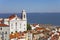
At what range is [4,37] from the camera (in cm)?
1788

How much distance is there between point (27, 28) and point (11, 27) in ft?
9.08

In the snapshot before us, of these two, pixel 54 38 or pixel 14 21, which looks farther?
pixel 14 21

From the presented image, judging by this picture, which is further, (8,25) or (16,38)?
(8,25)

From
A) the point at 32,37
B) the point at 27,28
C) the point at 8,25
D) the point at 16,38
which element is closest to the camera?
the point at 16,38

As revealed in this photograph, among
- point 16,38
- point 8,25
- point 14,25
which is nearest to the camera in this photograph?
point 16,38

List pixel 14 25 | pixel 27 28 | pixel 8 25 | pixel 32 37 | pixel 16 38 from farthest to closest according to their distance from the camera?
pixel 27 28
pixel 14 25
pixel 8 25
pixel 32 37
pixel 16 38

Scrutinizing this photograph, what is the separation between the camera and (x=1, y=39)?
1823 cm

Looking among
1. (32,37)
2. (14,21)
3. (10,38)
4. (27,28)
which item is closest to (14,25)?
(14,21)

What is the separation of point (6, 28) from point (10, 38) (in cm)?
240

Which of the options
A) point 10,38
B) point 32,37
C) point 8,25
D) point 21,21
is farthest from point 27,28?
point 10,38

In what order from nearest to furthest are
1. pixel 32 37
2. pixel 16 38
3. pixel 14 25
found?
1. pixel 16 38
2. pixel 32 37
3. pixel 14 25

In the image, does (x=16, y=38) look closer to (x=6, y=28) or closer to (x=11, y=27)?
(x=6, y=28)

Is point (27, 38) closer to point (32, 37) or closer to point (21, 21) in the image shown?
point (32, 37)

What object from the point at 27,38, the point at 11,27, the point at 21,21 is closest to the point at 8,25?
the point at 11,27
